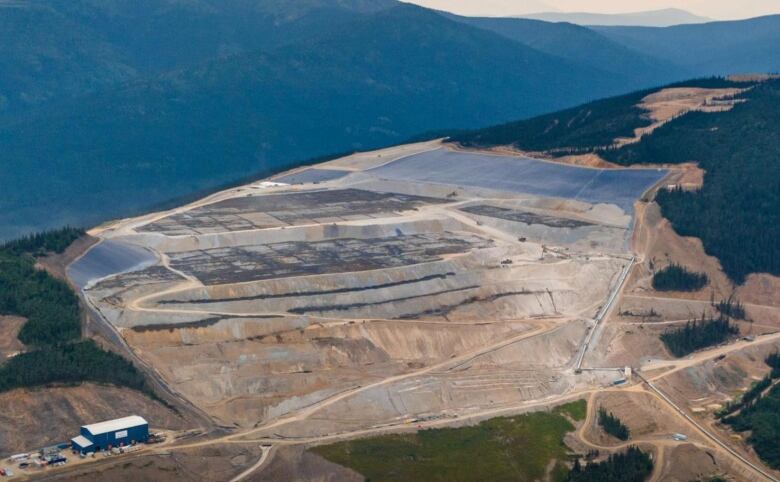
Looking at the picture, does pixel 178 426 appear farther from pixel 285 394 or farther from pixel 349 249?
pixel 349 249

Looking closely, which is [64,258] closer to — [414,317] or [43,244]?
[43,244]

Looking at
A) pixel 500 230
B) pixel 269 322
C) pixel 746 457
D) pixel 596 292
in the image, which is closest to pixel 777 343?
pixel 596 292

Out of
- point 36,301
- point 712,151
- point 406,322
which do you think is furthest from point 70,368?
point 712,151

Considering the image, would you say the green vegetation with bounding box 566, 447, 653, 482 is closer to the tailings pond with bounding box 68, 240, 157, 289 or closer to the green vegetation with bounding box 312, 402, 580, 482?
the green vegetation with bounding box 312, 402, 580, 482

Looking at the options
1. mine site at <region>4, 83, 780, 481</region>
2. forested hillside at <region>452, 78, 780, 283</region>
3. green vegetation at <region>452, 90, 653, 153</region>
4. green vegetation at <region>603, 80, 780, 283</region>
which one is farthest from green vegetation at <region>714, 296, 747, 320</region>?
green vegetation at <region>452, 90, 653, 153</region>

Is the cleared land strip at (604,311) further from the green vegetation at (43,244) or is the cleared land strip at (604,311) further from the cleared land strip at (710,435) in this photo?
the green vegetation at (43,244)

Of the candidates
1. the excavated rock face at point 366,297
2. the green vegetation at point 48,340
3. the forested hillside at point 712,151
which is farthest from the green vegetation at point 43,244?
the forested hillside at point 712,151
